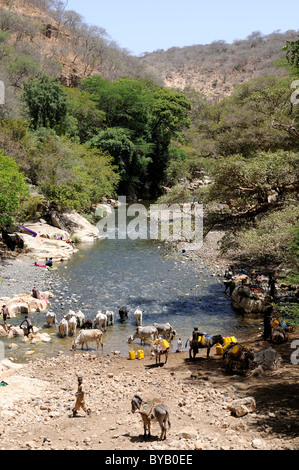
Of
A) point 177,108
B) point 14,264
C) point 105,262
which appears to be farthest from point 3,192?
point 177,108

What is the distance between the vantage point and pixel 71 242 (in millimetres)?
29359

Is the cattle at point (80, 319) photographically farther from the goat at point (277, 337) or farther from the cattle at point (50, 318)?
the goat at point (277, 337)

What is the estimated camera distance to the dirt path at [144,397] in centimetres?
782

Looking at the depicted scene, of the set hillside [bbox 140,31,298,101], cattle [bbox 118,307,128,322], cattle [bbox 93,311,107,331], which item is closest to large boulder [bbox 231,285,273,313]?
cattle [bbox 118,307,128,322]

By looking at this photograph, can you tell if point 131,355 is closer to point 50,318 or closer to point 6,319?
point 50,318

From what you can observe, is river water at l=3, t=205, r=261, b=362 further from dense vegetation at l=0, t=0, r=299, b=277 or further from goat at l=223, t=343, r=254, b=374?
goat at l=223, t=343, r=254, b=374

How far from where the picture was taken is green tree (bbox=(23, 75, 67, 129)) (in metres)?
40.9

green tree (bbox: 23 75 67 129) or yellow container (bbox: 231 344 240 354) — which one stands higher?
green tree (bbox: 23 75 67 129)

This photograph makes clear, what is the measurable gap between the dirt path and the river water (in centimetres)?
187

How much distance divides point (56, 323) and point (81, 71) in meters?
63.6

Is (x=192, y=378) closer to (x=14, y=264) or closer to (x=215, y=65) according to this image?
(x=14, y=264)

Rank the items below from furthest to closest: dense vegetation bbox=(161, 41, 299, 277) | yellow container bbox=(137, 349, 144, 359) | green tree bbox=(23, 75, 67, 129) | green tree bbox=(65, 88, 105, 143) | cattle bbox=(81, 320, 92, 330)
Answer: green tree bbox=(65, 88, 105, 143)
green tree bbox=(23, 75, 67, 129)
cattle bbox=(81, 320, 92, 330)
yellow container bbox=(137, 349, 144, 359)
dense vegetation bbox=(161, 41, 299, 277)

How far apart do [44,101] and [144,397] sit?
36.8m

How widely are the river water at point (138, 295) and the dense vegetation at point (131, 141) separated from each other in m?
3.03
